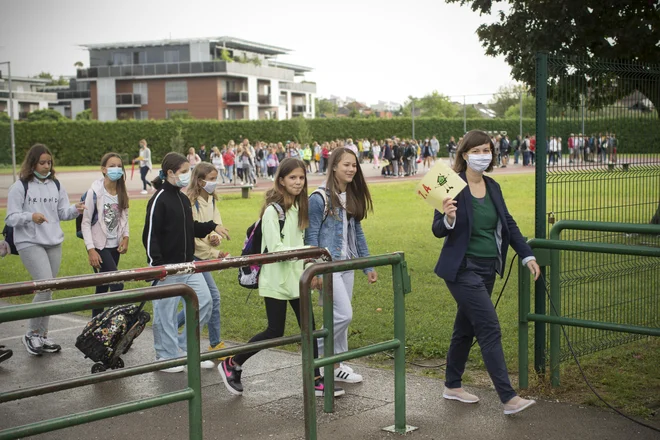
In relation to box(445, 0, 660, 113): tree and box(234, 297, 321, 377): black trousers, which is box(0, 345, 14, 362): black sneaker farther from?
box(445, 0, 660, 113): tree

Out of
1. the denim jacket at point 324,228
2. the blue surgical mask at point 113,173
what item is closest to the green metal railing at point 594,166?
the denim jacket at point 324,228

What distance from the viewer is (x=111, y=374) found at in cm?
386

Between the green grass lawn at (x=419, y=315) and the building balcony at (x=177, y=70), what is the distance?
221 ft

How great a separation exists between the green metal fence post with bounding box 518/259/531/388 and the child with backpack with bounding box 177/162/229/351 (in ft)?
8.56

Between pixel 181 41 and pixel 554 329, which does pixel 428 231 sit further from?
pixel 181 41

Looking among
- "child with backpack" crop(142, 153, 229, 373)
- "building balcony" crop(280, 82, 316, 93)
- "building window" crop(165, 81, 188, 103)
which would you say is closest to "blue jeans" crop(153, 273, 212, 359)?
"child with backpack" crop(142, 153, 229, 373)

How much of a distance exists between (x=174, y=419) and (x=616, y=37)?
10468 mm

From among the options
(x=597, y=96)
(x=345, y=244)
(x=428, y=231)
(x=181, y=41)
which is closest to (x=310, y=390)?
(x=345, y=244)

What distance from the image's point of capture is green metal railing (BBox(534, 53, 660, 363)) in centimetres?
618

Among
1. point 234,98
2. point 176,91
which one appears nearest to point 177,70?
point 176,91

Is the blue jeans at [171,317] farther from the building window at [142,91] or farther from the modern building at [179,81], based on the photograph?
the building window at [142,91]

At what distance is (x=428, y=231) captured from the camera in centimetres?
1714

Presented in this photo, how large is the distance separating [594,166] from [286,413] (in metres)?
3.27

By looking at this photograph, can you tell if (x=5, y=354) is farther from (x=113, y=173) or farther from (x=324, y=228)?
(x=324, y=228)
